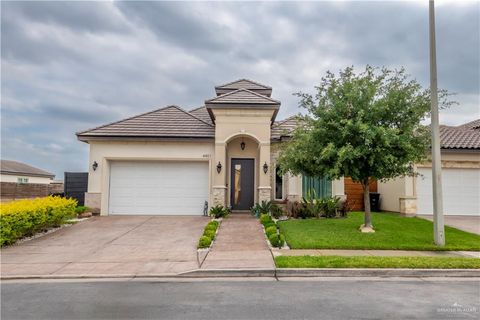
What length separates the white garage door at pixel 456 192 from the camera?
1548 centimetres

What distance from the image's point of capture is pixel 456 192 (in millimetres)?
15555

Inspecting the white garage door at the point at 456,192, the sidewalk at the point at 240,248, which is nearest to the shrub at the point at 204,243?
the sidewalk at the point at 240,248

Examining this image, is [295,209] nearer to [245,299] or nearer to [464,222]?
[464,222]

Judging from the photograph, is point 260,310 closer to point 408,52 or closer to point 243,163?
point 408,52

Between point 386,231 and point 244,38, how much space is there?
9555mm

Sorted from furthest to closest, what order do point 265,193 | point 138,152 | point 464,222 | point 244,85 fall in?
point 244,85 < point 138,152 < point 265,193 < point 464,222

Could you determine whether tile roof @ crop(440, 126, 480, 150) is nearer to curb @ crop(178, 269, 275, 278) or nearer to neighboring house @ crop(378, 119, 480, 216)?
neighboring house @ crop(378, 119, 480, 216)

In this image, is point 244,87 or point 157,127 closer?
point 157,127

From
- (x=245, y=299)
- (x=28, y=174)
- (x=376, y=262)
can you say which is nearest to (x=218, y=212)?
(x=376, y=262)

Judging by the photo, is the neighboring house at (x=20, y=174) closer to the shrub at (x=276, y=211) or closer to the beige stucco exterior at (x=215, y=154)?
the beige stucco exterior at (x=215, y=154)

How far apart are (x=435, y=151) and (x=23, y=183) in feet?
81.1

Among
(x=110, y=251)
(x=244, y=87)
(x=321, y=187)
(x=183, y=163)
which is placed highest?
(x=244, y=87)

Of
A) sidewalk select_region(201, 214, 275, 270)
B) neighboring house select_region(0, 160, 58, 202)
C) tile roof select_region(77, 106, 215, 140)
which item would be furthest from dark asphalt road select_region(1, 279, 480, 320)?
neighboring house select_region(0, 160, 58, 202)

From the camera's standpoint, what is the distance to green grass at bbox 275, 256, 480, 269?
711cm
